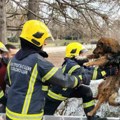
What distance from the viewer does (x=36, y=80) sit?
12.6 ft

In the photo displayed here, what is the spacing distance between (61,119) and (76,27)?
8845mm

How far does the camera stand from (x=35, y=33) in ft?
12.7

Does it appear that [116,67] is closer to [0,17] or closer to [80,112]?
[80,112]

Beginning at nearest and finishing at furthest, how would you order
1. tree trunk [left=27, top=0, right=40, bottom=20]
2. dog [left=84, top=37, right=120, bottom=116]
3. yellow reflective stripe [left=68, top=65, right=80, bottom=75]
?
dog [left=84, top=37, right=120, bottom=116] < yellow reflective stripe [left=68, top=65, right=80, bottom=75] < tree trunk [left=27, top=0, right=40, bottom=20]

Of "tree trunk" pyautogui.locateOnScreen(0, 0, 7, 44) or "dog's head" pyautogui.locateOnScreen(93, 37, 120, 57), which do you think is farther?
"tree trunk" pyautogui.locateOnScreen(0, 0, 7, 44)

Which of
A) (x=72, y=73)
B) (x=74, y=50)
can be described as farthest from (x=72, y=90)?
(x=74, y=50)

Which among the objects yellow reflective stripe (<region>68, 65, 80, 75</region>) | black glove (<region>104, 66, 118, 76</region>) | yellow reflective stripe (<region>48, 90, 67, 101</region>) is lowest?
yellow reflective stripe (<region>48, 90, 67, 101</region>)

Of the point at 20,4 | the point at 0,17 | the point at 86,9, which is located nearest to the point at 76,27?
the point at 86,9

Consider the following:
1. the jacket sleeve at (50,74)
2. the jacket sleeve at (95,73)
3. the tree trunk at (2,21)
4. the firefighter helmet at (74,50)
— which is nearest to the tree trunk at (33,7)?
the tree trunk at (2,21)

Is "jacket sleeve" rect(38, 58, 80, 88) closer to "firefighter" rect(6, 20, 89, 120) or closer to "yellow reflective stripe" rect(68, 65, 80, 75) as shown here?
"firefighter" rect(6, 20, 89, 120)

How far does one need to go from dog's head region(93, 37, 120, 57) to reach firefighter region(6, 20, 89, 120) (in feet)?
2.58

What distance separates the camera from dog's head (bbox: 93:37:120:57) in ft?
14.8

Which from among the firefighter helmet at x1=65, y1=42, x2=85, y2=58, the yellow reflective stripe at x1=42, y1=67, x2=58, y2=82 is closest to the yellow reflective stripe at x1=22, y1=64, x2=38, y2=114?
the yellow reflective stripe at x1=42, y1=67, x2=58, y2=82

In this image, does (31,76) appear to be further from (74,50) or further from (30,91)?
(74,50)
